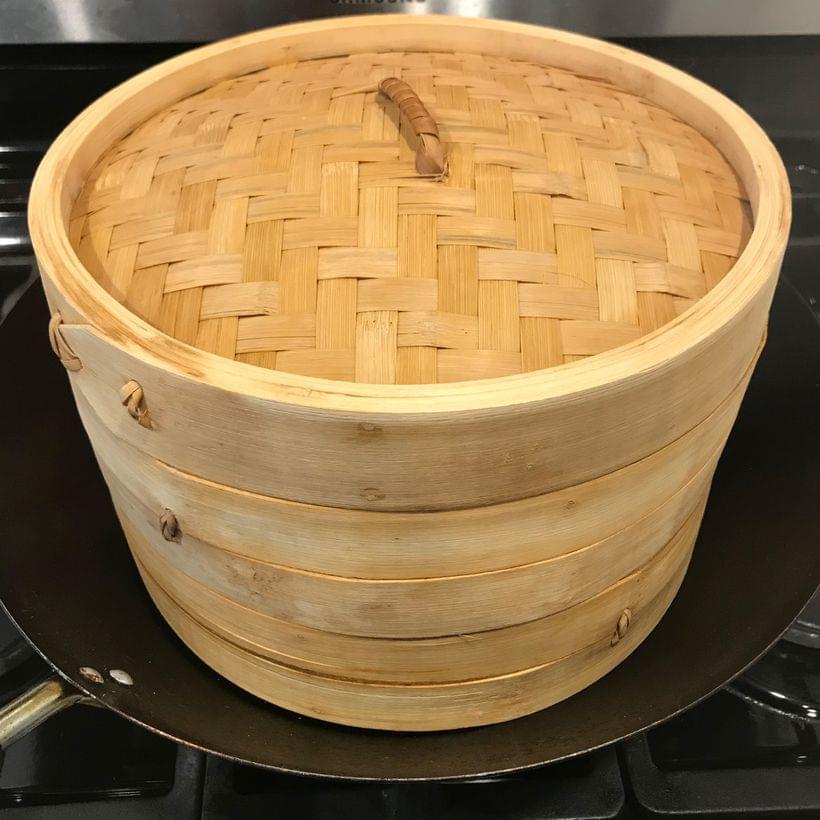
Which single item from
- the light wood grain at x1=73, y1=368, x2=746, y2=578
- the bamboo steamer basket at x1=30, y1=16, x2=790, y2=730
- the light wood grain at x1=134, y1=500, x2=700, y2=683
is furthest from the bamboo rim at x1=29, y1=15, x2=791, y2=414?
the light wood grain at x1=134, y1=500, x2=700, y2=683

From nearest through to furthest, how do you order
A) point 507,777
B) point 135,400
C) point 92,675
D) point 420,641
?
point 135,400
point 420,641
point 92,675
point 507,777

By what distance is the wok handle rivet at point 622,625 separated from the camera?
81 cm

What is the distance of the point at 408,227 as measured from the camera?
0.69 m

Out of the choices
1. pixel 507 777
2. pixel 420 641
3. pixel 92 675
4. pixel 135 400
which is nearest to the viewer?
pixel 135 400

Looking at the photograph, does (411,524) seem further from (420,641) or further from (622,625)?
(622,625)

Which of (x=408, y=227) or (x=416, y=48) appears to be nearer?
(x=408, y=227)

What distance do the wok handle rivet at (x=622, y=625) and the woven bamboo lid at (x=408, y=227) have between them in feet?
1.00

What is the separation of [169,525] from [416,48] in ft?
2.17

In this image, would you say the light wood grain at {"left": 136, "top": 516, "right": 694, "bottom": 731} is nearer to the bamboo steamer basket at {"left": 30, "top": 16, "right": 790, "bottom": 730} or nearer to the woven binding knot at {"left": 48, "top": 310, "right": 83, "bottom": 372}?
the bamboo steamer basket at {"left": 30, "top": 16, "right": 790, "bottom": 730}

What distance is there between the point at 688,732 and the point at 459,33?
3.00ft

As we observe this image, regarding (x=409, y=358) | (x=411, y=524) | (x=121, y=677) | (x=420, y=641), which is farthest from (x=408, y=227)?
(x=121, y=677)

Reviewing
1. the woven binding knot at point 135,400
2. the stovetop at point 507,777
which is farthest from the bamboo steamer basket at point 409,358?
the stovetop at point 507,777

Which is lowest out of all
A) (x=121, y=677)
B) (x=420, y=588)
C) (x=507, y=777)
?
(x=507, y=777)

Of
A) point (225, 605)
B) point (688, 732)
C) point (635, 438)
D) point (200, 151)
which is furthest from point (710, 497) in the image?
point (200, 151)
